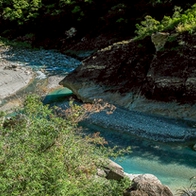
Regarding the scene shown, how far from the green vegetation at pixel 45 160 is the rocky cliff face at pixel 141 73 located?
7476mm

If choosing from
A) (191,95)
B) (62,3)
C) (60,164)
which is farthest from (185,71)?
(62,3)

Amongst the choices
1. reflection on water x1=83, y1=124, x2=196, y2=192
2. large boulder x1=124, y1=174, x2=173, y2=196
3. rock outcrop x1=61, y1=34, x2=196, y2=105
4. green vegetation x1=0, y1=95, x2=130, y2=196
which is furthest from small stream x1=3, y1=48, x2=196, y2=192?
green vegetation x1=0, y1=95, x2=130, y2=196

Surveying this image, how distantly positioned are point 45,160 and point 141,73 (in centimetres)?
1036

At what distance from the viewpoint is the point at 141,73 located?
15.7 meters

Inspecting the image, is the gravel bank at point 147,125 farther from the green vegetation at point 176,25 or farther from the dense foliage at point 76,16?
the dense foliage at point 76,16

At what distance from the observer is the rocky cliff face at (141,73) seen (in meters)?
14.4

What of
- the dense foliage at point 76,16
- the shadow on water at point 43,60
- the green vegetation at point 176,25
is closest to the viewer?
the green vegetation at point 176,25

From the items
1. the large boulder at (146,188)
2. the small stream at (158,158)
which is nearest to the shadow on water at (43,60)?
the small stream at (158,158)

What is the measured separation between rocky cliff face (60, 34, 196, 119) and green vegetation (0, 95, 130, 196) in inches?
294

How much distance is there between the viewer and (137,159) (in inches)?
462

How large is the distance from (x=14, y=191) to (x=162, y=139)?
848 cm

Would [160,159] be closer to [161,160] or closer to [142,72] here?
[161,160]

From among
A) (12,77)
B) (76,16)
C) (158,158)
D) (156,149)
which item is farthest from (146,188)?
(76,16)

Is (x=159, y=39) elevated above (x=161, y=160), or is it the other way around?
(x=159, y=39)
